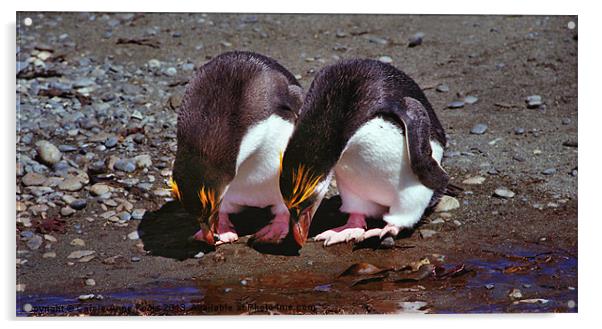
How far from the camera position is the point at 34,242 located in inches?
130

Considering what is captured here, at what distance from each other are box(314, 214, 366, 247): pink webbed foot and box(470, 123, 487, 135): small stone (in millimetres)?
556

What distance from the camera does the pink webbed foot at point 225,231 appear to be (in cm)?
335

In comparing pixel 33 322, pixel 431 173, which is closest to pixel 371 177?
pixel 431 173

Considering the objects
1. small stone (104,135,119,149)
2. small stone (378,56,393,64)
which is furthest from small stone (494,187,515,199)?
small stone (104,135,119,149)

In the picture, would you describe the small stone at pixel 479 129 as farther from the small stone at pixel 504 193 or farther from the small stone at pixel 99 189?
the small stone at pixel 99 189

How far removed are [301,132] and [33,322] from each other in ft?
3.36

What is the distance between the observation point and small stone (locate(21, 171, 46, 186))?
3.35 metres

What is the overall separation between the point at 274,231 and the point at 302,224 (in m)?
0.19

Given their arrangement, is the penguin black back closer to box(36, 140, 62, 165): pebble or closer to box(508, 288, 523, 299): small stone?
box(36, 140, 62, 165): pebble

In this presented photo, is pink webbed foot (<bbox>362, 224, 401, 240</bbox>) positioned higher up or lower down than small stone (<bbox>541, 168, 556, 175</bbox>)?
lower down

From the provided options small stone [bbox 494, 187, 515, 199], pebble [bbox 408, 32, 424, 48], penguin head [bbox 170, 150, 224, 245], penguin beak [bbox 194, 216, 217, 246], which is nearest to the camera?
penguin head [bbox 170, 150, 224, 245]

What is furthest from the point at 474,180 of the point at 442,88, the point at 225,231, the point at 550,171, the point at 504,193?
the point at 225,231

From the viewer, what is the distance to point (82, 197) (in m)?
3.45
